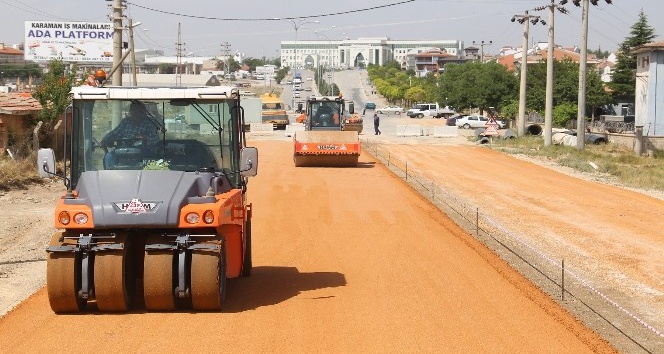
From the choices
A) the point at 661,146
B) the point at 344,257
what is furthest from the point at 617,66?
the point at 344,257

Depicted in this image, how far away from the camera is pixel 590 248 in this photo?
60.0 ft

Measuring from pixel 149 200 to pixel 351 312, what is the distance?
2.79 meters

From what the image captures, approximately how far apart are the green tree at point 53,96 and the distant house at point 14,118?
397 mm

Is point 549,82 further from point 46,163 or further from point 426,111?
point 426,111

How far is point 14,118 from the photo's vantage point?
32062 mm

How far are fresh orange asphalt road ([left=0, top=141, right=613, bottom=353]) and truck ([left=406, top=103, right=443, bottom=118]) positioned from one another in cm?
9303

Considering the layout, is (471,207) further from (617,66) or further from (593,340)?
(617,66)

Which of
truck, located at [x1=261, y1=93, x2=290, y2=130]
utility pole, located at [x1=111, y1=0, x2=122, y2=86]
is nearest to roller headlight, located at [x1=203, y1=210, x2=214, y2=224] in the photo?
utility pole, located at [x1=111, y1=0, x2=122, y2=86]

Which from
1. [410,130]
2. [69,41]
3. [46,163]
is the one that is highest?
[69,41]

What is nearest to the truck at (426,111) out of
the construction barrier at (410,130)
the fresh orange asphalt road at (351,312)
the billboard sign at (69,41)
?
the billboard sign at (69,41)

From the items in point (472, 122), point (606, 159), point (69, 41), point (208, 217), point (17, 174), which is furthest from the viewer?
point (69, 41)

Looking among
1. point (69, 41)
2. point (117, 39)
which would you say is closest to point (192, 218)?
point (117, 39)

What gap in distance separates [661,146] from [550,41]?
35.6ft

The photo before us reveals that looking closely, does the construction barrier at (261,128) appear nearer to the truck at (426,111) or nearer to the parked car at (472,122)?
the parked car at (472,122)
